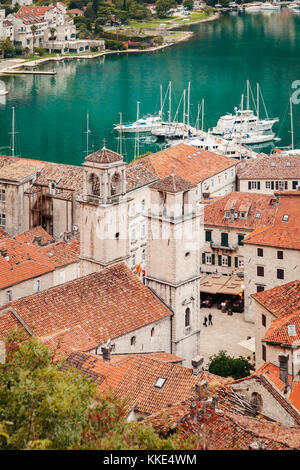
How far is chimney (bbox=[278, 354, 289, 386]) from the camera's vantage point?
123ft

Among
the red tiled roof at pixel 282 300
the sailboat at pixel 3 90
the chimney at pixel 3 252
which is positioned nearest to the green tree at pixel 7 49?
the sailboat at pixel 3 90

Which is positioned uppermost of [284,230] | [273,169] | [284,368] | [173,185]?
[173,185]

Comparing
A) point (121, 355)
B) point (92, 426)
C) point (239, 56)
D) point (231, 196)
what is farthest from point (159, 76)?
point (92, 426)

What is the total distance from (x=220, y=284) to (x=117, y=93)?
102m

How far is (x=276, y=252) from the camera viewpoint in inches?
2020

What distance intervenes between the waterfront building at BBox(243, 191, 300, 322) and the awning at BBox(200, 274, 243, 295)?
8.91ft

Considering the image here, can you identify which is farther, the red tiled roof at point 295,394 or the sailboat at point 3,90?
the sailboat at point 3,90

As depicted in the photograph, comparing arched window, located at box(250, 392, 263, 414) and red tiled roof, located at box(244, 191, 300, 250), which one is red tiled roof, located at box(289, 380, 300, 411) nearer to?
arched window, located at box(250, 392, 263, 414)

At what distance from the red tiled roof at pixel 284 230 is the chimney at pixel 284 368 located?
526 inches

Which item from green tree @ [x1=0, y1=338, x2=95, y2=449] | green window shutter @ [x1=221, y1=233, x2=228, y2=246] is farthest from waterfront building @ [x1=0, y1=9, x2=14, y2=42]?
green tree @ [x1=0, y1=338, x2=95, y2=449]

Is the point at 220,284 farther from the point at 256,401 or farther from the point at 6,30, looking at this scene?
the point at 6,30

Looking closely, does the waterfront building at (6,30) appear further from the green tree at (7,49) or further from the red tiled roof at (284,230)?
the red tiled roof at (284,230)

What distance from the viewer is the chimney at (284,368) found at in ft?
123

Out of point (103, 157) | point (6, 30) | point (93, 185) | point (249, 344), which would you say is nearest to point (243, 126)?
point (93, 185)
